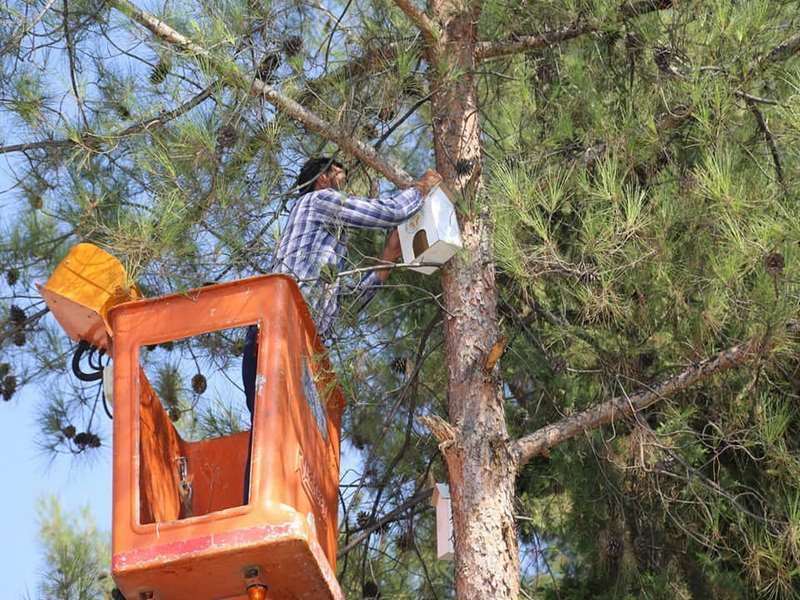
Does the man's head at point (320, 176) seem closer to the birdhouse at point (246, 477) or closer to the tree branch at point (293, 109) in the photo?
the tree branch at point (293, 109)

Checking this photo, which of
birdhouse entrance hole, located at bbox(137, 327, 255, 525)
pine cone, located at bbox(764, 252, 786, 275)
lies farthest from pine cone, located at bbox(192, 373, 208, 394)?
pine cone, located at bbox(764, 252, 786, 275)

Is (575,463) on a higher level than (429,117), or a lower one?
lower

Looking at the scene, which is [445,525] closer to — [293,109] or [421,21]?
[293,109]

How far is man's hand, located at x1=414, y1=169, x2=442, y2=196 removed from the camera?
4.34 metres

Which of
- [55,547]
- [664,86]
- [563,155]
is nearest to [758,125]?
[664,86]

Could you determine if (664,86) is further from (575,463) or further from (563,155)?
(575,463)

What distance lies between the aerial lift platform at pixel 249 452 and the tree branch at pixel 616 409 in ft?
1.98

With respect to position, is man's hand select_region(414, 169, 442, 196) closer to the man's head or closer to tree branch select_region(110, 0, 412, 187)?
tree branch select_region(110, 0, 412, 187)

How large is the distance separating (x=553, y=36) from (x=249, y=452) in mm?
1794

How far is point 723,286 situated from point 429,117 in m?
1.60

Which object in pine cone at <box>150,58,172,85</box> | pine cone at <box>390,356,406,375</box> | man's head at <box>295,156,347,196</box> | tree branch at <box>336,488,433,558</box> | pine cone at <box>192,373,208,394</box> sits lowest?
tree branch at <box>336,488,433,558</box>

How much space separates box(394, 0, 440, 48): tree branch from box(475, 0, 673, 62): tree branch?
245 millimetres

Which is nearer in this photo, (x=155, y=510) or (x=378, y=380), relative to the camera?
(x=155, y=510)

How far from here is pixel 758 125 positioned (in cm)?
461
